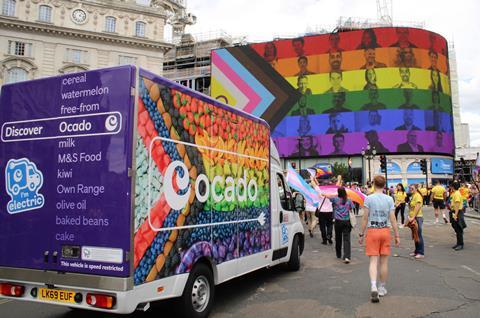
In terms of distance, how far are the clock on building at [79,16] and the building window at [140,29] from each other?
262 inches

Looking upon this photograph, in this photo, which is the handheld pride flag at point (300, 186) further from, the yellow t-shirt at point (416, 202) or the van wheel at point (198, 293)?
the van wheel at point (198, 293)

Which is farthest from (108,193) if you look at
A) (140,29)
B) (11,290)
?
(140,29)

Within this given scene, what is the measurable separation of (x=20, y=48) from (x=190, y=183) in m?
55.1

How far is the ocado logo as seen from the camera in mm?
4898

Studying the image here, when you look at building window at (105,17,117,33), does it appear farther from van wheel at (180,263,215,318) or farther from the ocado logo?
van wheel at (180,263,215,318)

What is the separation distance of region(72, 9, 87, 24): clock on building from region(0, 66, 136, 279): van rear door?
54386 mm

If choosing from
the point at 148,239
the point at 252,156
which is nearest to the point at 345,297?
the point at 252,156

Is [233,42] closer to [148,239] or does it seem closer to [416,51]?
[416,51]

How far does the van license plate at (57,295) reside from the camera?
449 centimetres

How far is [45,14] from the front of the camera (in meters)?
52.1

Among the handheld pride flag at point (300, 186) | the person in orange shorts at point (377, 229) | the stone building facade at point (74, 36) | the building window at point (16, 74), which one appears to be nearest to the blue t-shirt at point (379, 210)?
the person in orange shorts at point (377, 229)

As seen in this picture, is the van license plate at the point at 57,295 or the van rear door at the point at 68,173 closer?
the van rear door at the point at 68,173

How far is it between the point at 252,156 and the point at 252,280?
2.56 meters

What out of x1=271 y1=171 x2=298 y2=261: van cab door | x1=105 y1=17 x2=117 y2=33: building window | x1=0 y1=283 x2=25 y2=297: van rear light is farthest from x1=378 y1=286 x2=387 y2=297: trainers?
x1=105 y1=17 x2=117 y2=33: building window
